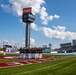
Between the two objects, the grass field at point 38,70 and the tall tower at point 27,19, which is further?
the tall tower at point 27,19

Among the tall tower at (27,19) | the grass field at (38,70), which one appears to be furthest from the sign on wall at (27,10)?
the grass field at (38,70)

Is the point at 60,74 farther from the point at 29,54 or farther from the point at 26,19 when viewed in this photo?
the point at 26,19

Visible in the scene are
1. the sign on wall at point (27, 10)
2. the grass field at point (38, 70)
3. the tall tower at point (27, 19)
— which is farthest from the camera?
the sign on wall at point (27, 10)

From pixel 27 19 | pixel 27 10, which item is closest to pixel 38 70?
pixel 27 19

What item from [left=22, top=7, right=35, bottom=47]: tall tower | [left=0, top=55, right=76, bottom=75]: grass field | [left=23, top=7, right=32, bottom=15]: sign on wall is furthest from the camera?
[left=23, top=7, right=32, bottom=15]: sign on wall

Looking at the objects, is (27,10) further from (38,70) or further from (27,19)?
(38,70)

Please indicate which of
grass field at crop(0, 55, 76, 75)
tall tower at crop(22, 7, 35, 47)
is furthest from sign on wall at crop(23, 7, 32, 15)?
grass field at crop(0, 55, 76, 75)

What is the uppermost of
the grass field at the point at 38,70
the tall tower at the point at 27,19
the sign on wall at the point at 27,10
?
the sign on wall at the point at 27,10

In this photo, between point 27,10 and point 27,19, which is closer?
point 27,19

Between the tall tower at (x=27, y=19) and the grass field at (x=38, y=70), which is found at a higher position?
the tall tower at (x=27, y=19)

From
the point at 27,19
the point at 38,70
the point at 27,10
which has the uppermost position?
the point at 27,10

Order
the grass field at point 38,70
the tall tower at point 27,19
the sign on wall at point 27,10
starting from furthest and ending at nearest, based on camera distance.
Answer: the sign on wall at point 27,10
the tall tower at point 27,19
the grass field at point 38,70

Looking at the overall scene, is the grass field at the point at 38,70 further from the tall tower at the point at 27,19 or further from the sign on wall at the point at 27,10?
the sign on wall at the point at 27,10

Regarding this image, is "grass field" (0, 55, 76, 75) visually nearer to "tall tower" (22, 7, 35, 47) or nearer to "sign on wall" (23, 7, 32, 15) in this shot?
"tall tower" (22, 7, 35, 47)
